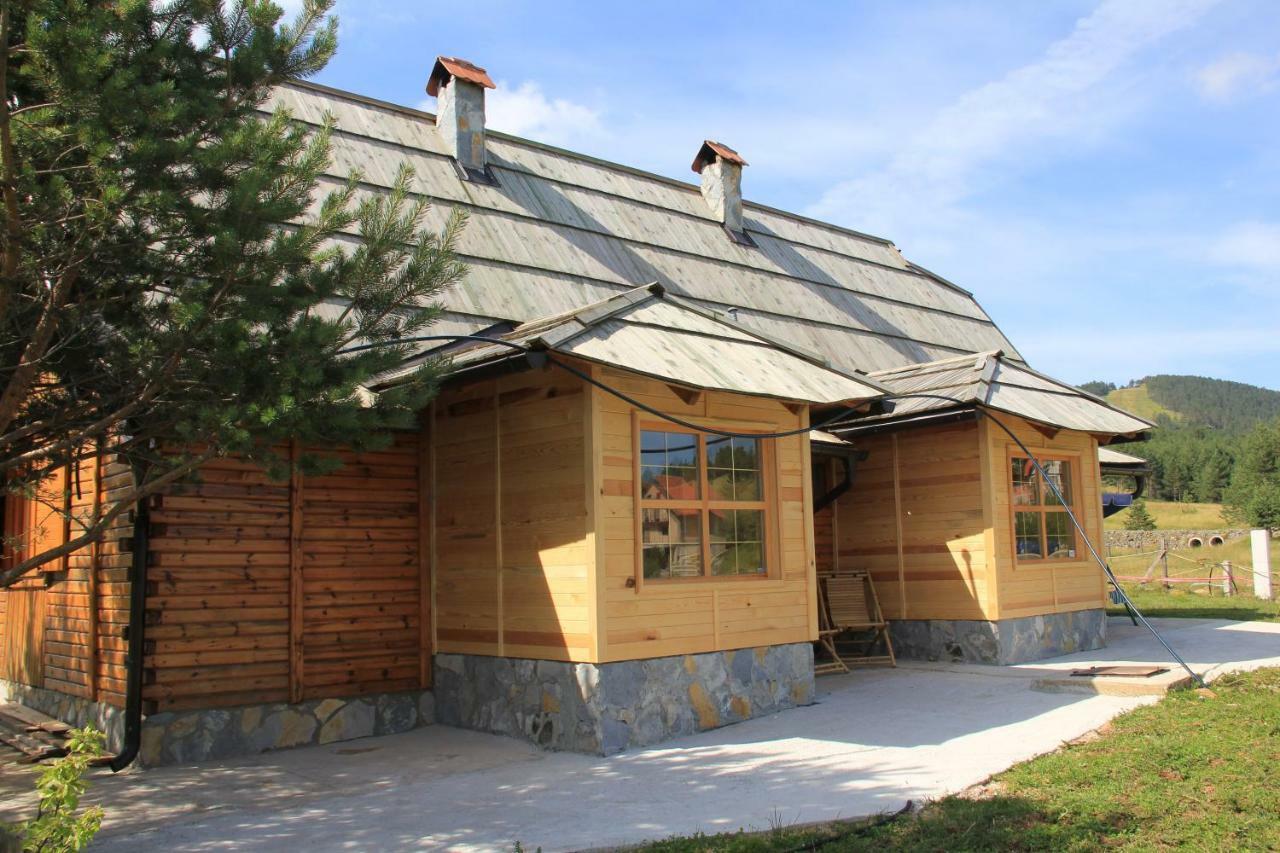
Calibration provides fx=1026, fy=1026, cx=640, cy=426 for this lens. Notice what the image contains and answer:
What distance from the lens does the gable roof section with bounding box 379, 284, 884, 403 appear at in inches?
292

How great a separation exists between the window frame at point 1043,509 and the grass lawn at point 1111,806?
427 cm

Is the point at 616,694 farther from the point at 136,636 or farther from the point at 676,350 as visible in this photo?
the point at 136,636

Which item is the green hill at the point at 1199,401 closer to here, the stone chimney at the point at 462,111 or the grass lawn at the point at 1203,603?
the grass lawn at the point at 1203,603

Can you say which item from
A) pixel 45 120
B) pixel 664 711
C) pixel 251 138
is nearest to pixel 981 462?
pixel 664 711

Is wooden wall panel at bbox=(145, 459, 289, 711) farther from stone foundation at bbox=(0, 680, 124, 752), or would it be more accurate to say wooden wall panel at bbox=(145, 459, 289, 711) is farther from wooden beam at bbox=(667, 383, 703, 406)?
wooden beam at bbox=(667, 383, 703, 406)

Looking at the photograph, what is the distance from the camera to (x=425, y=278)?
20.1 feet

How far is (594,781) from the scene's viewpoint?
→ 675cm

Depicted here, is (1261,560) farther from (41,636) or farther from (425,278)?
(41,636)

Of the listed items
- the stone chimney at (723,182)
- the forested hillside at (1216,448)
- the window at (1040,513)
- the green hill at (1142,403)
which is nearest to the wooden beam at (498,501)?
the window at (1040,513)

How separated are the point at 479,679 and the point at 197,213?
4742 mm

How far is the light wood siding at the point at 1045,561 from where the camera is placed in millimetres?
11094

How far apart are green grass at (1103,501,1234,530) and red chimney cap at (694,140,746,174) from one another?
48.7 metres

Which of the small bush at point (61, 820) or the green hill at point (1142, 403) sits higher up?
the green hill at point (1142, 403)

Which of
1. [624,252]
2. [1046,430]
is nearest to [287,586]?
[624,252]
